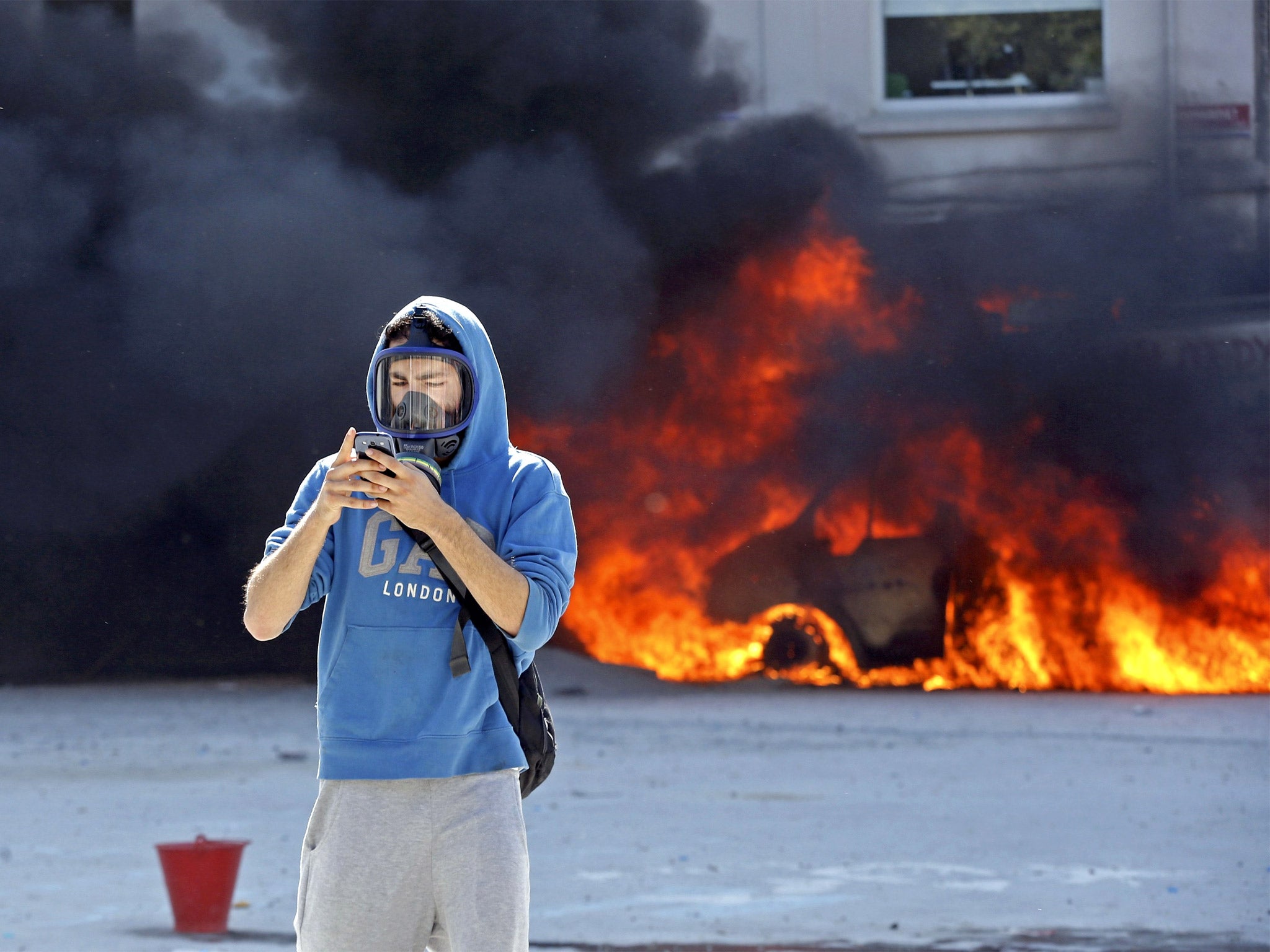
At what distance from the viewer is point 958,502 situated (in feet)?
44.7

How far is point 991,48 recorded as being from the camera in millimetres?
13375

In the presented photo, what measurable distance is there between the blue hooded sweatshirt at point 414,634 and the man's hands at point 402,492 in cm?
14

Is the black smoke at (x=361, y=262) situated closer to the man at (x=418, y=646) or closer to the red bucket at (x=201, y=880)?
the red bucket at (x=201, y=880)

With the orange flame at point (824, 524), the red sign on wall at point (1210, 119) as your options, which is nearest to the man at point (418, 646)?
the orange flame at point (824, 524)

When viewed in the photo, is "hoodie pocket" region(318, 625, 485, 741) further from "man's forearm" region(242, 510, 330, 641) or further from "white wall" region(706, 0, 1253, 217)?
"white wall" region(706, 0, 1253, 217)

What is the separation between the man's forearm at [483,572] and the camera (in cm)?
192

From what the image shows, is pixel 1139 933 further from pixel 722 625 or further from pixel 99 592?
pixel 99 592

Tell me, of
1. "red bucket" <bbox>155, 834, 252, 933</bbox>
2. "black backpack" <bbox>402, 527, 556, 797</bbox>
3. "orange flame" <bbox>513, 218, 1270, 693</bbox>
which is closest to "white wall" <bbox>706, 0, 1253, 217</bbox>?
"orange flame" <bbox>513, 218, 1270, 693</bbox>

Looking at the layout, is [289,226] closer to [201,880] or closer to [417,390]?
[201,880]

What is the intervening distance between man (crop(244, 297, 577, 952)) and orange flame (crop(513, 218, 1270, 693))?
1118 centimetres

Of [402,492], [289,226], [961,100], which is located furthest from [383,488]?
[289,226]

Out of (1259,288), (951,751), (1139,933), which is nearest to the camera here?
(1139,933)

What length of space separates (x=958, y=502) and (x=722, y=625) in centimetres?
230

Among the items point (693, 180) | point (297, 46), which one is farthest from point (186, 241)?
point (693, 180)
